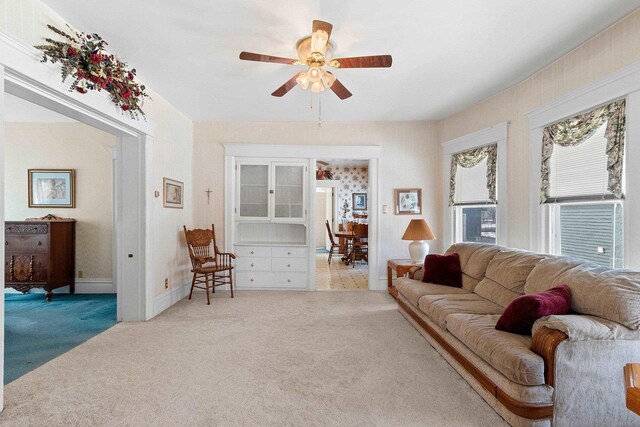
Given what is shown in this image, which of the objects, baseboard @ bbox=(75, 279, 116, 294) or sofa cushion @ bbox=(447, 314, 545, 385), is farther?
baseboard @ bbox=(75, 279, 116, 294)

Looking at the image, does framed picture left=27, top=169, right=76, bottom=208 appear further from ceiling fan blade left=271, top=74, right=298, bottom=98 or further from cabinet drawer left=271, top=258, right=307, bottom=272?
ceiling fan blade left=271, top=74, right=298, bottom=98

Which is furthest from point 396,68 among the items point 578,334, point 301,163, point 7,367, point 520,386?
point 7,367

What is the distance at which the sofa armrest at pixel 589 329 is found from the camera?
5.38 ft

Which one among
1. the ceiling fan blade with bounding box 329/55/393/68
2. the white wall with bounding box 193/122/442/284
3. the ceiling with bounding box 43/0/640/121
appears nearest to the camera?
the ceiling with bounding box 43/0/640/121

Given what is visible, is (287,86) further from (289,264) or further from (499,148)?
(289,264)

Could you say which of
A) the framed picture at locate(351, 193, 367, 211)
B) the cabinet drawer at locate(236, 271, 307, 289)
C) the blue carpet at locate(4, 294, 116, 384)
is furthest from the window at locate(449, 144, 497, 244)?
the blue carpet at locate(4, 294, 116, 384)

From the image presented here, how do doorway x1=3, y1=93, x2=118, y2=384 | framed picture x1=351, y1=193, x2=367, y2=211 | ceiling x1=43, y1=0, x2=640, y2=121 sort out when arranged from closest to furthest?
ceiling x1=43, y1=0, x2=640, y2=121, doorway x1=3, y1=93, x2=118, y2=384, framed picture x1=351, y1=193, x2=367, y2=211

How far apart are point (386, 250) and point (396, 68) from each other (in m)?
2.78

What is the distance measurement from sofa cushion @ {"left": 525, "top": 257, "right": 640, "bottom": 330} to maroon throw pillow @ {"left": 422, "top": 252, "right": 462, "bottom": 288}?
3.28 feet

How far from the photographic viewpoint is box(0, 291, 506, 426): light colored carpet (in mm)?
1843

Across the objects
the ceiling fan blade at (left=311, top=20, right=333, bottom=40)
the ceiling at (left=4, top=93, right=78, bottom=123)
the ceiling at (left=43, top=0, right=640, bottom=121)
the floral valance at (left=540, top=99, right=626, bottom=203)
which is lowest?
the floral valance at (left=540, top=99, right=626, bottom=203)

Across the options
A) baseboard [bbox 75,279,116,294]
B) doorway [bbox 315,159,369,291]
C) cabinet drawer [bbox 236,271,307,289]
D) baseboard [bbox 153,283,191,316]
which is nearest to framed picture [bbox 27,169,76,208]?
baseboard [bbox 75,279,116,294]

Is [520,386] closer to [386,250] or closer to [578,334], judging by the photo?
[578,334]

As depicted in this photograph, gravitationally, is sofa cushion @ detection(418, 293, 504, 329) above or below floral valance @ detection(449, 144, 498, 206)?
below
